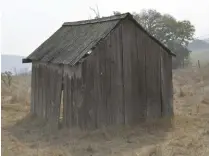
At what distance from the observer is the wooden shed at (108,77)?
11.4 metres

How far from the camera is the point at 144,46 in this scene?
12.5 m

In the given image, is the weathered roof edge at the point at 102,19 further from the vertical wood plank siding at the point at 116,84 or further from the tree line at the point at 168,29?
the tree line at the point at 168,29

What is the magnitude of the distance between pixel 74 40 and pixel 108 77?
250 cm

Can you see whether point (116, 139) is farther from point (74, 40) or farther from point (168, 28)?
point (168, 28)

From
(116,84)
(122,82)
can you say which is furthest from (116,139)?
(122,82)

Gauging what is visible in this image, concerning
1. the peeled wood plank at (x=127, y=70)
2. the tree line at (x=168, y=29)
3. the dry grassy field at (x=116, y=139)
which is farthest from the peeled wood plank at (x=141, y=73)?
the tree line at (x=168, y=29)

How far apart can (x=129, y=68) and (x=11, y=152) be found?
4684 millimetres

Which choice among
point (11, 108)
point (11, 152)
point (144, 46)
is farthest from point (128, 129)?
point (11, 108)

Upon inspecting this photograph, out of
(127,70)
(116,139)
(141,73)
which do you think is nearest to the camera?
(116,139)

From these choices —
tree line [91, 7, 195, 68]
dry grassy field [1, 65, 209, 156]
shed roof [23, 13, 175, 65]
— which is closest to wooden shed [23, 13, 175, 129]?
shed roof [23, 13, 175, 65]

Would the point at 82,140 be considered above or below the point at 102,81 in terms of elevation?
below

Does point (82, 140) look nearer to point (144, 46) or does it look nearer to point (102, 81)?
point (102, 81)

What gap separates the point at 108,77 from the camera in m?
11.8

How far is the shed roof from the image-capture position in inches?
460
